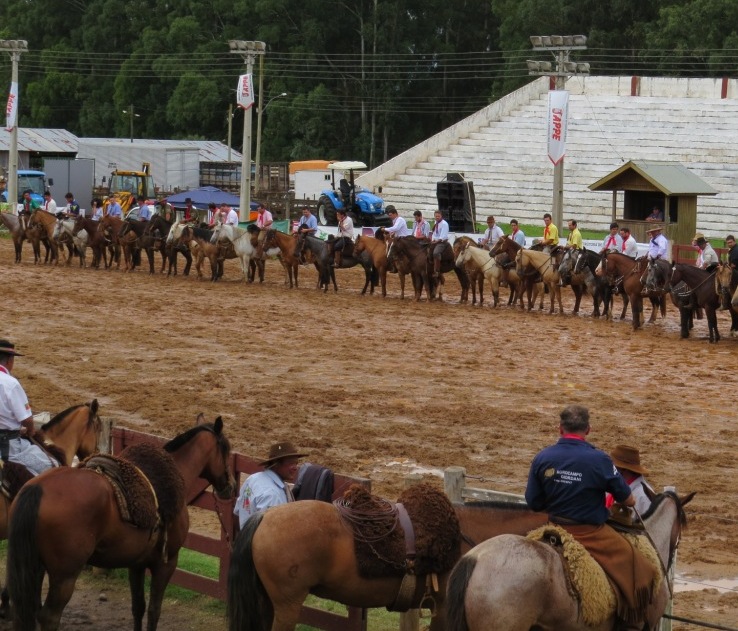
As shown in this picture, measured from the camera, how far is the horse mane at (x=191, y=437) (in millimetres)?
9195

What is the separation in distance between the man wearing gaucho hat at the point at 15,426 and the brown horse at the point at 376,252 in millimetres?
21198

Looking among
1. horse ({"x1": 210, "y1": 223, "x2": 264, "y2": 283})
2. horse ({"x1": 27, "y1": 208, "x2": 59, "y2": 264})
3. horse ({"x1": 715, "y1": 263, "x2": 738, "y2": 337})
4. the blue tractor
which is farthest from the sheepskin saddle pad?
the blue tractor

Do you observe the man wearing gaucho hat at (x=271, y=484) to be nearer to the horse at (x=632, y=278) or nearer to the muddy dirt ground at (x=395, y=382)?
the muddy dirt ground at (x=395, y=382)

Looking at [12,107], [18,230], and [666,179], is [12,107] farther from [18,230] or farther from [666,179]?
[666,179]

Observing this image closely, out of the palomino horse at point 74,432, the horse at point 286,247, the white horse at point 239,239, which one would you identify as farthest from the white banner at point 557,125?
the palomino horse at point 74,432

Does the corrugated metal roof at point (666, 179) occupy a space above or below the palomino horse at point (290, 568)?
above

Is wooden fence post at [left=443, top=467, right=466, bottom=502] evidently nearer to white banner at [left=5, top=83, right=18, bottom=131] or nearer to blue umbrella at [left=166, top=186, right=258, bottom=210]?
white banner at [left=5, top=83, right=18, bottom=131]

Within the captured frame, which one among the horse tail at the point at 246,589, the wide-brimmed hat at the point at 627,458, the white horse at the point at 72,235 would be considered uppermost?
the white horse at the point at 72,235

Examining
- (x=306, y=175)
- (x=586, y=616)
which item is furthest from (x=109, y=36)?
(x=586, y=616)

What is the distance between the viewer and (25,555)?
7801mm

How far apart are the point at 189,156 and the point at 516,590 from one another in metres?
66.7

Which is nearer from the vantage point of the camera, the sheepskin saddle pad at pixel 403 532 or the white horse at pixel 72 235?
the sheepskin saddle pad at pixel 403 532

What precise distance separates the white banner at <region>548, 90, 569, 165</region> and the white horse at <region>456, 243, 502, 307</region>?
19.1ft

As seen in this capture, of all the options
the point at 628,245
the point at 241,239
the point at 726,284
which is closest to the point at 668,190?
the point at 628,245
